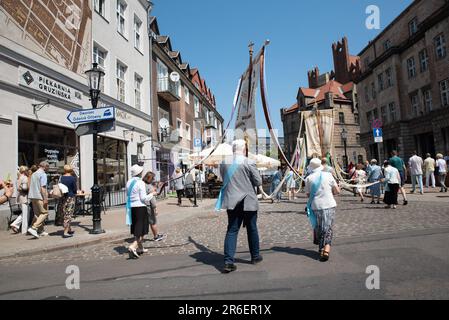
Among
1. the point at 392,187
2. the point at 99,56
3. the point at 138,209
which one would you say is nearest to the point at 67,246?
the point at 138,209

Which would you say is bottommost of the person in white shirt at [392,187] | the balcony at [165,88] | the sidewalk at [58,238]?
the sidewalk at [58,238]

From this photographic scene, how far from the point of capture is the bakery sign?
11135 millimetres

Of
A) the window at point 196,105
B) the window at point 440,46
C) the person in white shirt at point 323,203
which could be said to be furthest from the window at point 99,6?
the window at point 440,46

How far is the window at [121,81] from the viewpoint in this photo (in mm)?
18062

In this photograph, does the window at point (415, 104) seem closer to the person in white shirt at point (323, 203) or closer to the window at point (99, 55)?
the window at point (99, 55)

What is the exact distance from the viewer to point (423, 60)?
28.6m

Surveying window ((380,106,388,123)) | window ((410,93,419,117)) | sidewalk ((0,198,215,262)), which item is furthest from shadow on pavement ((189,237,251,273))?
window ((380,106,388,123))

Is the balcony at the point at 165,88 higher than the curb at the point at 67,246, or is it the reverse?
the balcony at the point at 165,88

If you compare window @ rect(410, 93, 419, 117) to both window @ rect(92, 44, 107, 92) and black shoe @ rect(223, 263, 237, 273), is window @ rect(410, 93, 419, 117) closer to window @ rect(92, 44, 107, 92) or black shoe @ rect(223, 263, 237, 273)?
window @ rect(92, 44, 107, 92)

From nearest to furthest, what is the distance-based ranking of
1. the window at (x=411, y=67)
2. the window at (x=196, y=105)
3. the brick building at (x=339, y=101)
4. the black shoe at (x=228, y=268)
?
the black shoe at (x=228, y=268)
the window at (x=411, y=67)
the window at (x=196, y=105)
the brick building at (x=339, y=101)

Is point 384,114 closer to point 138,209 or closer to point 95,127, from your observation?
point 95,127

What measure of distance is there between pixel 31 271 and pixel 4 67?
24.1ft

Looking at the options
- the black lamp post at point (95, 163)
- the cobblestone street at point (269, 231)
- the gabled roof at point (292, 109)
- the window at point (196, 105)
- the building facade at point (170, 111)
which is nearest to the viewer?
the cobblestone street at point (269, 231)

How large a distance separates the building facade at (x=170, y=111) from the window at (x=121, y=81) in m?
3.79
